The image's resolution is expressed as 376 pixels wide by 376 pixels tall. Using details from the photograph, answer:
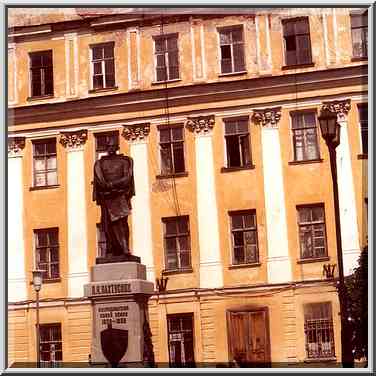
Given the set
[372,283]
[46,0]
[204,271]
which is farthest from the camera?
[204,271]

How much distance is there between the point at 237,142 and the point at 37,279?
8.84 ft

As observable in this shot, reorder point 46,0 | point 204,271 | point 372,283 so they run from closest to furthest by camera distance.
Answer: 1. point 372,283
2. point 46,0
3. point 204,271

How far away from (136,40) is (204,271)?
2645 millimetres

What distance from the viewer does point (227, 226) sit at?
393 inches

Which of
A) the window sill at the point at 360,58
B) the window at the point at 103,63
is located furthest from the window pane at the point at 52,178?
the window sill at the point at 360,58

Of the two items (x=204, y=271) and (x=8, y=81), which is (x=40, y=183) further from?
(x=204, y=271)

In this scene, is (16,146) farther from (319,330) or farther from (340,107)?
(319,330)

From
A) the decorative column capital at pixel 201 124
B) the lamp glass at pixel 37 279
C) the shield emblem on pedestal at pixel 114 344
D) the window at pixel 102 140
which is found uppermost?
the decorative column capital at pixel 201 124

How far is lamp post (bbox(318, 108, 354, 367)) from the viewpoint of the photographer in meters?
8.54

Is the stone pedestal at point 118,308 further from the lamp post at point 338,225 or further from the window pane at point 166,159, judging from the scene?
the lamp post at point 338,225

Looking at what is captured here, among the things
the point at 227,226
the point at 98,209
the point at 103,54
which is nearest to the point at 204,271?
the point at 227,226

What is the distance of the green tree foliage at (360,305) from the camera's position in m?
8.62

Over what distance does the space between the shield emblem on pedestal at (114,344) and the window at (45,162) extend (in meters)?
2.24

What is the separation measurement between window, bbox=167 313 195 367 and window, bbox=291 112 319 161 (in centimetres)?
216
